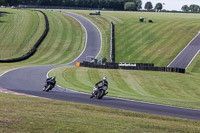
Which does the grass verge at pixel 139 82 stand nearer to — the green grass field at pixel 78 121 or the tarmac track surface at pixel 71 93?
the tarmac track surface at pixel 71 93

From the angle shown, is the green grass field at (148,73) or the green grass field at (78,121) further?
the green grass field at (148,73)

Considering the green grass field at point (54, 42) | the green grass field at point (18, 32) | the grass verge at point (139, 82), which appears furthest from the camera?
the green grass field at point (18, 32)

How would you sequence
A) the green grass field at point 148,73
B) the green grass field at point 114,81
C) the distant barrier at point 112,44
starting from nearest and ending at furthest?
1. the green grass field at point 114,81
2. the green grass field at point 148,73
3. the distant barrier at point 112,44

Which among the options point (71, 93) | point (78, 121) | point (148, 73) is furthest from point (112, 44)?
point (78, 121)

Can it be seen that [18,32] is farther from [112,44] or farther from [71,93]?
[71,93]

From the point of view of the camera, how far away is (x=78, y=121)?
1491 centimetres

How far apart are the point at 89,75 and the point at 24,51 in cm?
3488

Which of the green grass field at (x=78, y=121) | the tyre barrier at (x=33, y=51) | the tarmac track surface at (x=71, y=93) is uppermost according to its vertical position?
the green grass field at (x=78, y=121)

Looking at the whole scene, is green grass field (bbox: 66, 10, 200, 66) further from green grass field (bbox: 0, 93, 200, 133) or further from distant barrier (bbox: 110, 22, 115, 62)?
green grass field (bbox: 0, 93, 200, 133)

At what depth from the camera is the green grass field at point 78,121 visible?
13.1m

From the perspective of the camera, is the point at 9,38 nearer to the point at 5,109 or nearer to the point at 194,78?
the point at 194,78

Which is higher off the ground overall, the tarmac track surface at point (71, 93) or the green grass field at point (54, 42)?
the tarmac track surface at point (71, 93)

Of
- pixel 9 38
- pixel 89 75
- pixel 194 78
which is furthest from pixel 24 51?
pixel 194 78

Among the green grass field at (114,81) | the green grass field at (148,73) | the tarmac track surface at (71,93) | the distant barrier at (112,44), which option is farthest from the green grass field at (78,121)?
the distant barrier at (112,44)
